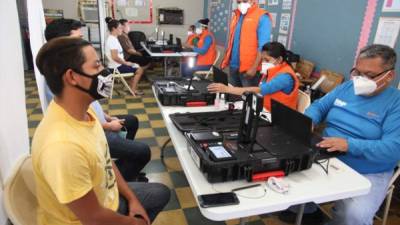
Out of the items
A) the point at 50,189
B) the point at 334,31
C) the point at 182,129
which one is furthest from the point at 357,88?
the point at 334,31

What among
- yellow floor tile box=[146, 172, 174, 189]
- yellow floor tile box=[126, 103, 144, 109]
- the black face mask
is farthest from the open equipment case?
yellow floor tile box=[126, 103, 144, 109]

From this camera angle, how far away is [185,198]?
2182 mm

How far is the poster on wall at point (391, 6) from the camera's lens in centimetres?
241


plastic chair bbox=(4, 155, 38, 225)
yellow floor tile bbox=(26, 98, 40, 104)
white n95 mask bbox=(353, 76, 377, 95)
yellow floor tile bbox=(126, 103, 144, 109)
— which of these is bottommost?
yellow floor tile bbox=(126, 103, 144, 109)

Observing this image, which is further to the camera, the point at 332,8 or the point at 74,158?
the point at 332,8

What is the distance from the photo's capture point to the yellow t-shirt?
93 centimetres

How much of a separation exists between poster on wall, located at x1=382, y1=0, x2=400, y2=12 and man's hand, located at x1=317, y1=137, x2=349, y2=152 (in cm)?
166

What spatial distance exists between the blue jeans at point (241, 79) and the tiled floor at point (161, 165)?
3.46 feet

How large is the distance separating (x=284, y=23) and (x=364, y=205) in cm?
→ 300

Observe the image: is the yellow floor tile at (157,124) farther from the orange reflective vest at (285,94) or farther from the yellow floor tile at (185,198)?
the orange reflective vest at (285,94)

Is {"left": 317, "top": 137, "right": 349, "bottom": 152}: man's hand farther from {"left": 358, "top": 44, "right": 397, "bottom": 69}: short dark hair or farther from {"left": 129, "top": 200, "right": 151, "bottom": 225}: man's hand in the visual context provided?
{"left": 129, "top": 200, "right": 151, "bottom": 225}: man's hand

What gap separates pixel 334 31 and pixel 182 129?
2417mm

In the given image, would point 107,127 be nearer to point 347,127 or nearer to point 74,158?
point 74,158

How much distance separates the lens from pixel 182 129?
1.56 metres
